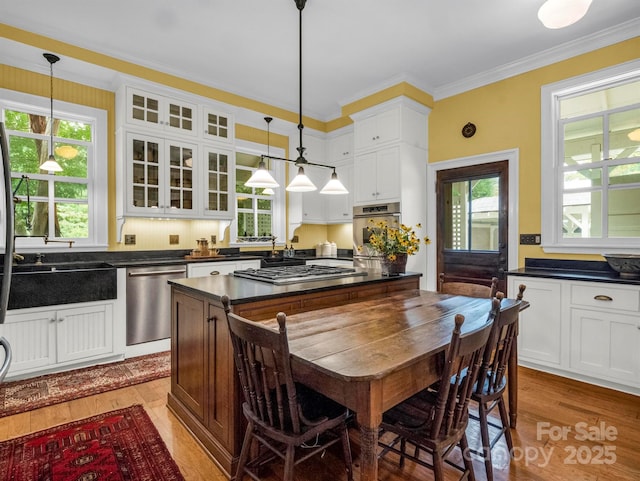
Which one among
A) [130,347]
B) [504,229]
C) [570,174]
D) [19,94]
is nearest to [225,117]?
[19,94]

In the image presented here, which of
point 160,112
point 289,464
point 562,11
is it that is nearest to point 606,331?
point 562,11

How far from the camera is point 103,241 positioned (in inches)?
148

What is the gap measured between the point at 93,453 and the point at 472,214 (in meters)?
3.98

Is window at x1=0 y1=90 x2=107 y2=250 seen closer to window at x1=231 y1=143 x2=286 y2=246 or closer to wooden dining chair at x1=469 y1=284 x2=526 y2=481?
window at x1=231 y1=143 x2=286 y2=246

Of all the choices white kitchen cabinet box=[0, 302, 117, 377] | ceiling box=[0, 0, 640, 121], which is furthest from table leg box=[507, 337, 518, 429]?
white kitchen cabinet box=[0, 302, 117, 377]

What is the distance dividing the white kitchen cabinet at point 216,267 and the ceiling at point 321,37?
2.14 meters

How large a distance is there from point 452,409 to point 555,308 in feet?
7.32

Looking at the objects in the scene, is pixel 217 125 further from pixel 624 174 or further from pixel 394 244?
pixel 624 174

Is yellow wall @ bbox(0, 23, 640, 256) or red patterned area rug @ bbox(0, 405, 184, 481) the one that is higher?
yellow wall @ bbox(0, 23, 640, 256)

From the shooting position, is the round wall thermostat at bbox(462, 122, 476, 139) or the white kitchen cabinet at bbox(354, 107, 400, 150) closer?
the round wall thermostat at bbox(462, 122, 476, 139)

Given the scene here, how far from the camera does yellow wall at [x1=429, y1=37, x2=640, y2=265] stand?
3220mm

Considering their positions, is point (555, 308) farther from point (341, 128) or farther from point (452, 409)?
point (341, 128)

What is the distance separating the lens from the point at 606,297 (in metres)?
2.71

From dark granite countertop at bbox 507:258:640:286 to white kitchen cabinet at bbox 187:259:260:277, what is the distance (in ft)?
9.41
